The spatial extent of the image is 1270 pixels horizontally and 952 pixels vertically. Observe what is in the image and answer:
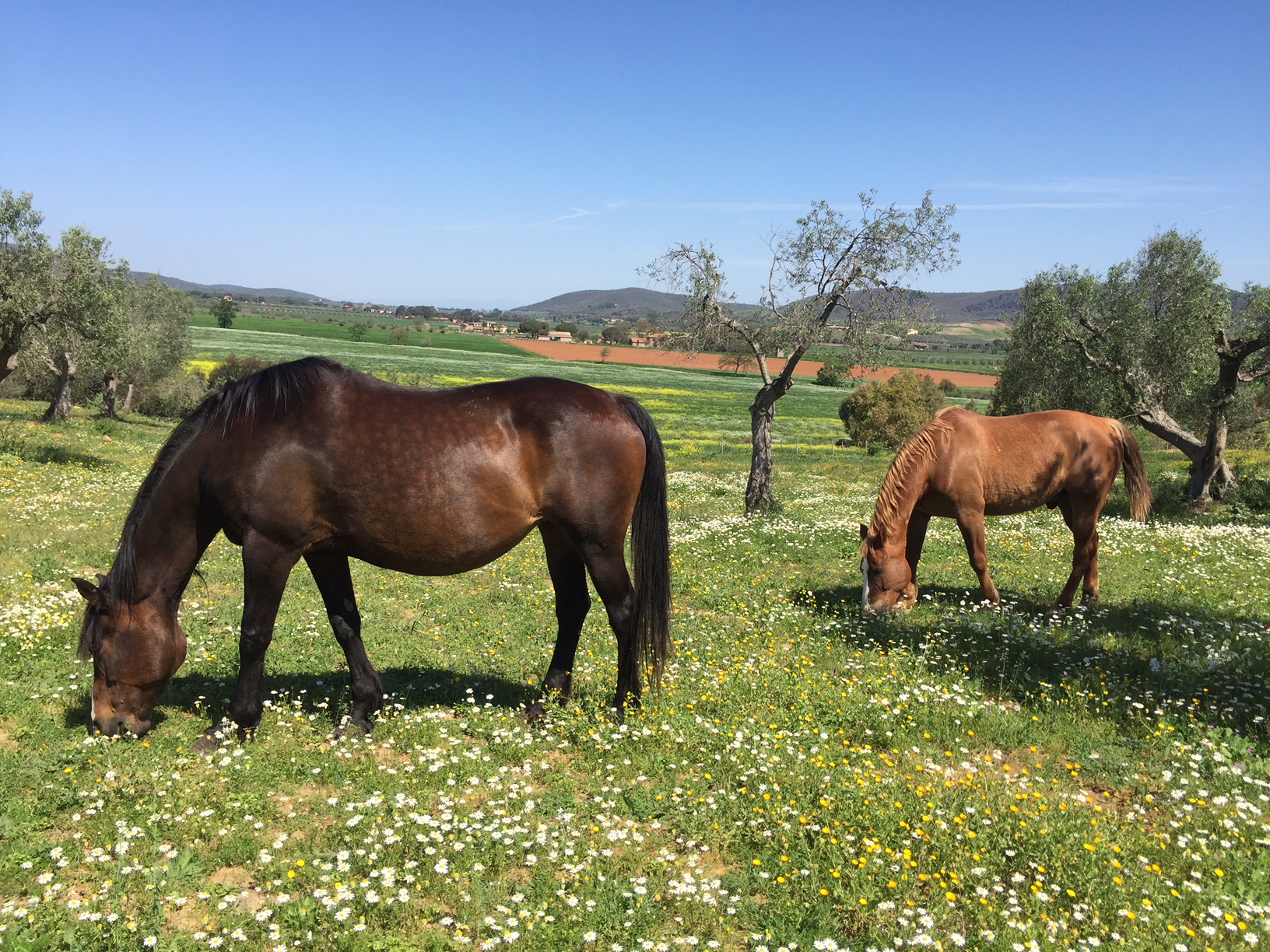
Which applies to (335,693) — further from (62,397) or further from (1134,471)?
(62,397)

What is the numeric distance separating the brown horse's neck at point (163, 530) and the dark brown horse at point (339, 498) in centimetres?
1

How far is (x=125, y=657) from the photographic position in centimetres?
633

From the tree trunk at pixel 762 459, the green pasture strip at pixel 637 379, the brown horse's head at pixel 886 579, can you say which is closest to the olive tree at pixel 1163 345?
the tree trunk at pixel 762 459

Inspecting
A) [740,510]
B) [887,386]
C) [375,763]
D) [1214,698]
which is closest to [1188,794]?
[1214,698]

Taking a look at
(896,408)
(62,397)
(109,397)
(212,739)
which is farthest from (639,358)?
(212,739)

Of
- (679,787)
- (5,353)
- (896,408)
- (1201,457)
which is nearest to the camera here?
(679,787)

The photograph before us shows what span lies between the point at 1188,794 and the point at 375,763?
627 cm

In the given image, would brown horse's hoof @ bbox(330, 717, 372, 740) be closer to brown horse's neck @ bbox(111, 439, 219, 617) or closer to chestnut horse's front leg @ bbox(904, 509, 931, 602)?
brown horse's neck @ bbox(111, 439, 219, 617)

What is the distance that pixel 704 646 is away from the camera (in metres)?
9.34

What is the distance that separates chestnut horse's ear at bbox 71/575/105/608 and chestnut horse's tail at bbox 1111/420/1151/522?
42.2 ft

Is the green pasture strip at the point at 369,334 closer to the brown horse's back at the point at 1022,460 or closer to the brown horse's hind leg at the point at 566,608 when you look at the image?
the brown horse's back at the point at 1022,460

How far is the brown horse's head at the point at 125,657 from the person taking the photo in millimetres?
6328

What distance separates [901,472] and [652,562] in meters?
4.95

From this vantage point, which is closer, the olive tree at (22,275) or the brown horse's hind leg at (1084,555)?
the brown horse's hind leg at (1084,555)
